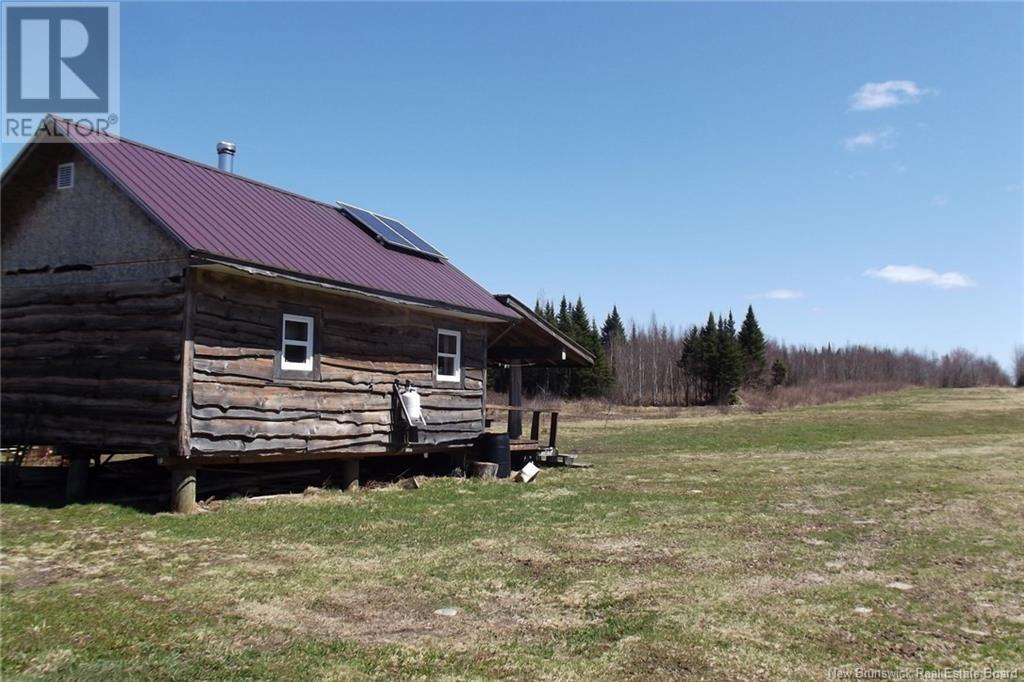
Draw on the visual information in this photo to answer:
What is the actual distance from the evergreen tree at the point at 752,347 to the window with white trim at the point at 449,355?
73838 millimetres

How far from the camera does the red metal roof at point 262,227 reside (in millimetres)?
12711

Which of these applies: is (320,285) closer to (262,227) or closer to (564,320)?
(262,227)

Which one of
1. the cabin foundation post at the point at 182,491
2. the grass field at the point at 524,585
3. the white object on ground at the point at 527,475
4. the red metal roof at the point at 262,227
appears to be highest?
the red metal roof at the point at 262,227

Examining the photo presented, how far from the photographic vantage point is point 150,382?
12.4 m

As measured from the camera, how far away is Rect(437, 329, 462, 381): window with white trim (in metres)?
17.9

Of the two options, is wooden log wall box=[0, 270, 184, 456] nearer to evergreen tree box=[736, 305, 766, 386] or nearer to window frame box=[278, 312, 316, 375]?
window frame box=[278, 312, 316, 375]

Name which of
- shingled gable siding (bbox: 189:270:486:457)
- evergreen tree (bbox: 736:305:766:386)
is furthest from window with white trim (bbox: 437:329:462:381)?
evergreen tree (bbox: 736:305:766:386)

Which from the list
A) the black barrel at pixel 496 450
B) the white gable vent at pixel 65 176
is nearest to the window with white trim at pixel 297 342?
the white gable vent at pixel 65 176

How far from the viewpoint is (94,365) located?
43.4 ft

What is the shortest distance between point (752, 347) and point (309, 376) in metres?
83.6

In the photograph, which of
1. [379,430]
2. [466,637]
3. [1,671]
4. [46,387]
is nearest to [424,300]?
[379,430]

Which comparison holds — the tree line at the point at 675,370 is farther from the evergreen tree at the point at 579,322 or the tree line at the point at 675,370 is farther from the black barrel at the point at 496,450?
the black barrel at the point at 496,450

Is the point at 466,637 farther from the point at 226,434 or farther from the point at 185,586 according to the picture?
the point at 226,434

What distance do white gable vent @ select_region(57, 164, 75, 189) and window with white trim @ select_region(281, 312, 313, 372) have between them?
4.28 meters
